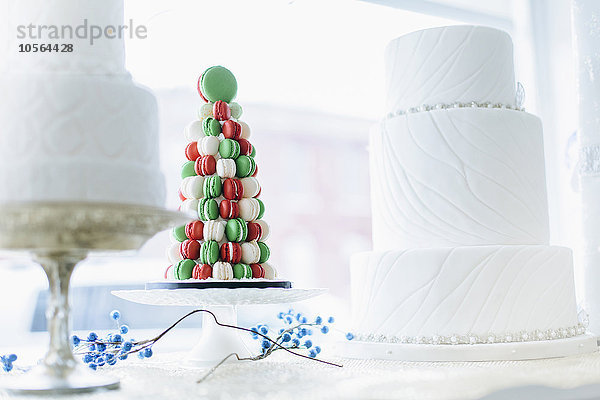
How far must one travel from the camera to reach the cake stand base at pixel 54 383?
2.46ft

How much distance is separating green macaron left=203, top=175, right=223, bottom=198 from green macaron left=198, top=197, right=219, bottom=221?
1 centimetres

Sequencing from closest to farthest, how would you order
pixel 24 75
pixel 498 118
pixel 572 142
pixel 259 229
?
pixel 24 75 → pixel 259 229 → pixel 498 118 → pixel 572 142

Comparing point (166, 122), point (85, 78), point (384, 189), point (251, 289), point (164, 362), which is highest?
point (166, 122)

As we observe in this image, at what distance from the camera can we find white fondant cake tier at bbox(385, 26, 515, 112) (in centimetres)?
126

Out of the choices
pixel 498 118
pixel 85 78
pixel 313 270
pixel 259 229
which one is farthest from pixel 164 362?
pixel 313 270

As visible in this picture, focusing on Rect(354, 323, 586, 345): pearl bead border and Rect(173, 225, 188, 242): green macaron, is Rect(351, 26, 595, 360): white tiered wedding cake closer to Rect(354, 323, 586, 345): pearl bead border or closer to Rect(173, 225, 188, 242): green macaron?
Rect(354, 323, 586, 345): pearl bead border

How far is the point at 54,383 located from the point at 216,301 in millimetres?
299

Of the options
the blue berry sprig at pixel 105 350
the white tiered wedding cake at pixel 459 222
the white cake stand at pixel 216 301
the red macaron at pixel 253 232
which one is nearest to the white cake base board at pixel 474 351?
the white tiered wedding cake at pixel 459 222

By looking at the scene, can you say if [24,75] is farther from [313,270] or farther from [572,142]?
[313,270]

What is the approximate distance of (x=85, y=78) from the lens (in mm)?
780

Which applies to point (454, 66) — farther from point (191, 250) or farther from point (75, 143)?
point (75, 143)

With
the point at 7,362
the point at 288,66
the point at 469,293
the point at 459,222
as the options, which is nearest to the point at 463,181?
the point at 459,222

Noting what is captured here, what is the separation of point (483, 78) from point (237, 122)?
48 cm

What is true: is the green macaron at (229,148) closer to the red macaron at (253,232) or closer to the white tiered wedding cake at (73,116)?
the red macaron at (253,232)
